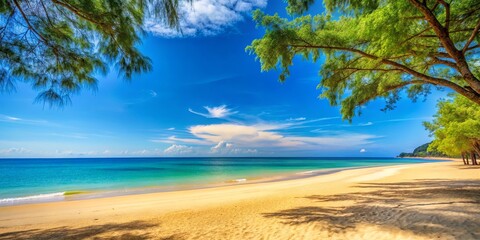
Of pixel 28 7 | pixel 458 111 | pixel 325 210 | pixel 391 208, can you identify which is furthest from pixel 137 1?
pixel 458 111

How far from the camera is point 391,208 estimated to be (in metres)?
6.01

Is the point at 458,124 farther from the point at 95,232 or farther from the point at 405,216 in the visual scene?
the point at 95,232

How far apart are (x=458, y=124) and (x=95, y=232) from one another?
85.7 ft

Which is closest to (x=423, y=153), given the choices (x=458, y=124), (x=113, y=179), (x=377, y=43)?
(x=458, y=124)

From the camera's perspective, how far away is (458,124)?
19.3 meters

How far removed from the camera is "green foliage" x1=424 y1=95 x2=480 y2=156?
60.2ft

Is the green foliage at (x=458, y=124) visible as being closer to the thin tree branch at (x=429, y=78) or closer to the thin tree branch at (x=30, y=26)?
the thin tree branch at (x=429, y=78)

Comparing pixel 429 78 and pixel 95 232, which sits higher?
pixel 429 78

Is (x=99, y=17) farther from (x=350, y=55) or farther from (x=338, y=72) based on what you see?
(x=350, y=55)

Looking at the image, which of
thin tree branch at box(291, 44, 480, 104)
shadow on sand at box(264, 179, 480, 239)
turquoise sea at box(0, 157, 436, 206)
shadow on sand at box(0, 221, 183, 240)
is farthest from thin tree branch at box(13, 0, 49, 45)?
turquoise sea at box(0, 157, 436, 206)

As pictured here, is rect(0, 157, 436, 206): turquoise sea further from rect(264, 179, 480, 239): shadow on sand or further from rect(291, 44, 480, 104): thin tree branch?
rect(291, 44, 480, 104): thin tree branch

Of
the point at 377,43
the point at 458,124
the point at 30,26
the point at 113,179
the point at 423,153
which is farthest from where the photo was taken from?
the point at 423,153

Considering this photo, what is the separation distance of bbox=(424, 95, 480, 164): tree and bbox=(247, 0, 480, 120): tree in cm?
1560

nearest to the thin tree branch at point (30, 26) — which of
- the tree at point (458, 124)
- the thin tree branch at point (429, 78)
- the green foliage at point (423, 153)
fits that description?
the thin tree branch at point (429, 78)
